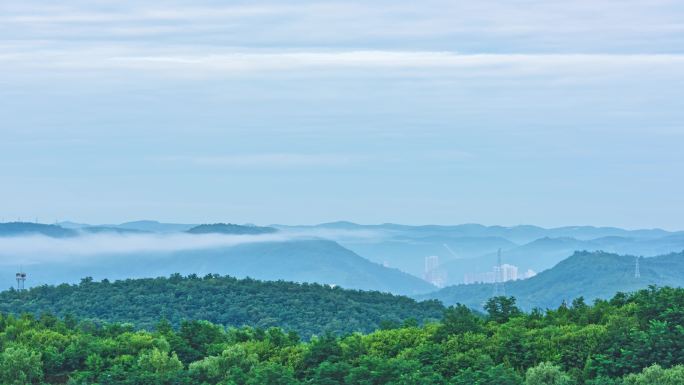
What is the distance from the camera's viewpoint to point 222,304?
18562 centimetres

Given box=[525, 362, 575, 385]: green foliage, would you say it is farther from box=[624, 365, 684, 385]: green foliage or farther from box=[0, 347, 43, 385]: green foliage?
box=[0, 347, 43, 385]: green foliage

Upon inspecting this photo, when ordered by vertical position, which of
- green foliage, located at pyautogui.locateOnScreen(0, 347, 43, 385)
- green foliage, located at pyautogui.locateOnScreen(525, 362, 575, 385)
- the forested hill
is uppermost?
the forested hill

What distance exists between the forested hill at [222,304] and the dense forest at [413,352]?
201ft

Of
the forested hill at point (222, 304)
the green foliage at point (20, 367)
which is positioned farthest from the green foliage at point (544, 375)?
the forested hill at point (222, 304)

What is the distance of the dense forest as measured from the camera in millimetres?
86188

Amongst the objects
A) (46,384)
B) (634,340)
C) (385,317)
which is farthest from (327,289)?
(634,340)

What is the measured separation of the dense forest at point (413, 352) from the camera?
283 ft

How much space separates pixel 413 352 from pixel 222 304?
301ft

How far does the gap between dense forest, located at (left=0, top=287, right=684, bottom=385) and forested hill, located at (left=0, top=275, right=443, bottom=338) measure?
61152 mm

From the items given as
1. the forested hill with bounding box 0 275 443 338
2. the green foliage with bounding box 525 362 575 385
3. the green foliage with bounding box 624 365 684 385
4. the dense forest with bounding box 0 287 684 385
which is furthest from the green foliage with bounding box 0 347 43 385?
the forested hill with bounding box 0 275 443 338

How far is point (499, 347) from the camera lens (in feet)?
307

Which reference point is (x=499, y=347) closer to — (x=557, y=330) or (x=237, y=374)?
(x=557, y=330)

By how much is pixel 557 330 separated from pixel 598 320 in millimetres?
6812

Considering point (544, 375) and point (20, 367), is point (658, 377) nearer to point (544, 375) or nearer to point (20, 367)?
point (544, 375)
